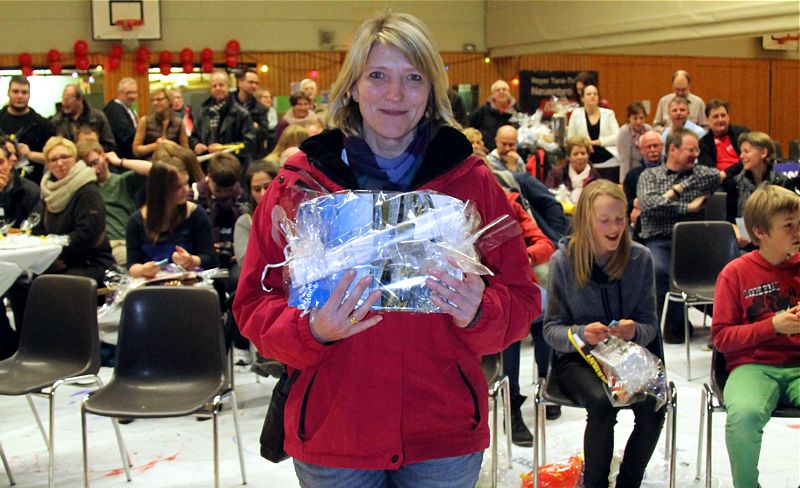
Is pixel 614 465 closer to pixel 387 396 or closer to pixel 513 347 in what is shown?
pixel 513 347

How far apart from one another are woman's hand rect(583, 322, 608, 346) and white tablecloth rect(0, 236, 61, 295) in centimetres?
305

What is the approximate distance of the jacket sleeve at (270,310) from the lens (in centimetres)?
167

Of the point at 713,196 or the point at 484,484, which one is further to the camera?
the point at 713,196

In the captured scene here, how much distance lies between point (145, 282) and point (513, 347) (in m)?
1.90

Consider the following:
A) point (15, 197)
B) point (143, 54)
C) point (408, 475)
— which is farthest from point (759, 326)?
point (143, 54)

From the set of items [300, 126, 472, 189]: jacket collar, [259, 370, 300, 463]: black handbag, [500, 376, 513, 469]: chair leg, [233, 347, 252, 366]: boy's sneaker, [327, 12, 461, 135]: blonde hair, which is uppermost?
[327, 12, 461, 135]: blonde hair

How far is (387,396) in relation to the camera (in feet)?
5.60

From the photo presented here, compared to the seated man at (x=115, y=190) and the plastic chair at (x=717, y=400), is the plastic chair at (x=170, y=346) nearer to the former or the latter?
the plastic chair at (x=717, y=400)

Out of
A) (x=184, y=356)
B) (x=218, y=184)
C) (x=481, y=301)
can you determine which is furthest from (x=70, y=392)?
(x=481, y=301)

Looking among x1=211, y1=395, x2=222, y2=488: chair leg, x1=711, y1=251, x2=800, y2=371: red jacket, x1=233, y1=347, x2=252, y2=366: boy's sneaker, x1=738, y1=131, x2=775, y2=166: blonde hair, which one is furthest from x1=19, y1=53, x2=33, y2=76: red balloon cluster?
x1=711, y1=251, x2=800, y2=371: red jacket

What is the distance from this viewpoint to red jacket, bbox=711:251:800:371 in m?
3.47

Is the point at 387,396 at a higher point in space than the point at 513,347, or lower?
higher

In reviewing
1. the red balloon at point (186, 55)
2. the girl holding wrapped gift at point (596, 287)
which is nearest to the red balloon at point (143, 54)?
the red balloon at point (186, 55)

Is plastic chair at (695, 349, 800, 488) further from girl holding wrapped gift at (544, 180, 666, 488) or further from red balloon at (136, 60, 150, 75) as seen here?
red balloon at (136, 60, 150, 75)
